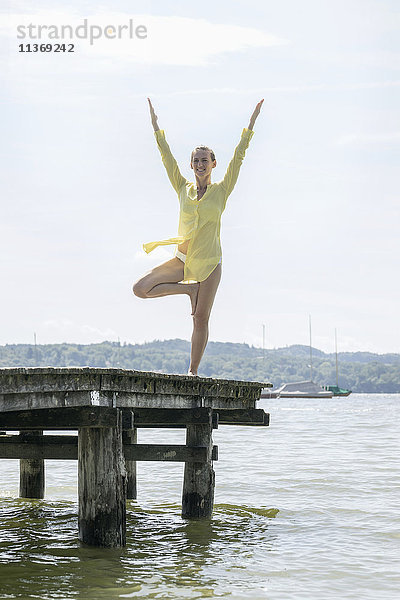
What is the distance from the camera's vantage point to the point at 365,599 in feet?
26.2

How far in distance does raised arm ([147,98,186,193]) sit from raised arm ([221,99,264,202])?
0.55m

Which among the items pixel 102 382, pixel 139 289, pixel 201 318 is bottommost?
pixel 102 382

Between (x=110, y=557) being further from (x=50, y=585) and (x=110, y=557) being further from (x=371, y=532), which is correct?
(x=371, y=532)

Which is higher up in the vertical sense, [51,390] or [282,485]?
[51,390]

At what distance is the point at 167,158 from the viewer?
34.3 feet

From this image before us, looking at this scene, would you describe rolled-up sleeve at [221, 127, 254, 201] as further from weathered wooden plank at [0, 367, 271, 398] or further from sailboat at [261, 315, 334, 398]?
sailboat at [261, 315, 334, 398]

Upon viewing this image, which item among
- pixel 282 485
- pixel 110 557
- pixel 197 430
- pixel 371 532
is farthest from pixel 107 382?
pixel 282 485

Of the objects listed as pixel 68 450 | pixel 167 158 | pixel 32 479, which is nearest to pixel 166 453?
pixel 68 450

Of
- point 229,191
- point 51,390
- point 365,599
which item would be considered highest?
point 229,191

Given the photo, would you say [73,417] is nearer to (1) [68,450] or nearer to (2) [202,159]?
(1) [68,450]

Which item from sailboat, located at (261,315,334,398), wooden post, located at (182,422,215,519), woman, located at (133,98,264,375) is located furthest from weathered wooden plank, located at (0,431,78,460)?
sailboat, located at (261,315,334,398)

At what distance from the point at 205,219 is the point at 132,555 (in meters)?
3.71

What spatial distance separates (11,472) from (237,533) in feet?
32.0

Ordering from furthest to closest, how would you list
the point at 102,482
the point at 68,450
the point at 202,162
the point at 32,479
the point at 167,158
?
the point at 32,479, the point at 68,450, the point at 167,158, the point at 202,162, the point at 102,482
